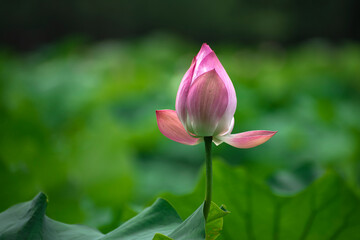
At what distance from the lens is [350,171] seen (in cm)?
151

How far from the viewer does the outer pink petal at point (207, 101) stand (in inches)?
16.6

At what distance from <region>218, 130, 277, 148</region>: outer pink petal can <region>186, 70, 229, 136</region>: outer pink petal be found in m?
0.03

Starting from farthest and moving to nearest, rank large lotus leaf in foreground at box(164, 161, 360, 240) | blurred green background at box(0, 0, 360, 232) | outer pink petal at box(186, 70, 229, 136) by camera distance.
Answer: blurred green background at box(0, 0, 360, 232), large lotus leaf in foreground at box(164, 161, 360, 240), outer pink petal at box(186, 70, 229, 136)

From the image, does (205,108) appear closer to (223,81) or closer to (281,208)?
(223,81)

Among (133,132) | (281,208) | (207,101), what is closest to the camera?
(207,101)

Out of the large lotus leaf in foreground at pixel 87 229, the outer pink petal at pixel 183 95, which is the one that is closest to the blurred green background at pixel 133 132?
the large lotus leaf in foreground at pixel 87 229

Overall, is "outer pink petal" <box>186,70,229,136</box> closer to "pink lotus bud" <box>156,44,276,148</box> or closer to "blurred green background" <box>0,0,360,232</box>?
"pink lotus bud" <box>156,44,276,148</box>

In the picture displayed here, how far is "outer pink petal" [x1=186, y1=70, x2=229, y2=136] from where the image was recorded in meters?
0.42

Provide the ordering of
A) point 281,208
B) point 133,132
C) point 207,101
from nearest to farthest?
point 207,101, point 281,208, point 133,132

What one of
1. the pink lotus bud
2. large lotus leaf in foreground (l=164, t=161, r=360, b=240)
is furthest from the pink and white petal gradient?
large lotus leaf in foreground (l=164, t=161, r=360, b=240)

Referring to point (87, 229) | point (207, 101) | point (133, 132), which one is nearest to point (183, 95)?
point (207, 101)

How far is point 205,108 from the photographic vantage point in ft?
1.39

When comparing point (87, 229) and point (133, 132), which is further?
point (133, 132)

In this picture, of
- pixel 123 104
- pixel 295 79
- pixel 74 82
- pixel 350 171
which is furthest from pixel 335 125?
pixel 74 82
